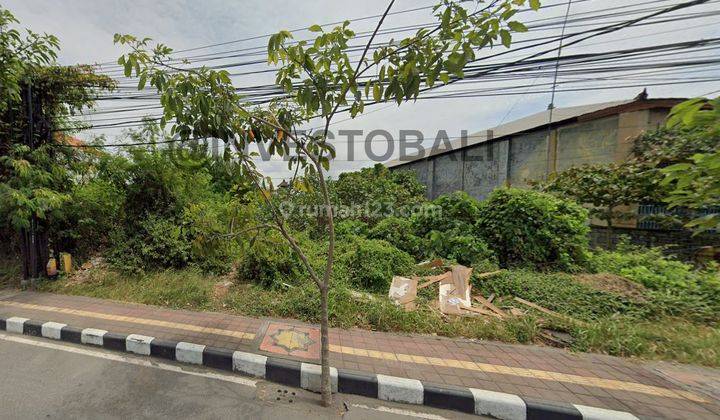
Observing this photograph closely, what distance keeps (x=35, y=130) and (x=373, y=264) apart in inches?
279

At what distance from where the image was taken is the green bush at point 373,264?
527 cm

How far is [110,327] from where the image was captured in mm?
3834

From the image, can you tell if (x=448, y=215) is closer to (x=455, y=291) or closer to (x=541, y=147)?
(x=455, y=291)

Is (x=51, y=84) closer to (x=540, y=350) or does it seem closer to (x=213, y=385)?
(x=213, y=385)

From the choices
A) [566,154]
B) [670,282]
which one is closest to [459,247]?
[670,282]

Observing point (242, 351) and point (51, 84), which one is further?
point (51, 84)

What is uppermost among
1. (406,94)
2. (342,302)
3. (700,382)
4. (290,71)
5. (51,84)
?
(51,84)

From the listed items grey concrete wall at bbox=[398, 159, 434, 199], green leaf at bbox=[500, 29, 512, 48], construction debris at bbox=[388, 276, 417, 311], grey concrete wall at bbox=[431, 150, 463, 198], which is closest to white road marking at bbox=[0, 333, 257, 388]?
construction debris at bbox=[388, 276, 417, 311]

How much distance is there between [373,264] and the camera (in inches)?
214

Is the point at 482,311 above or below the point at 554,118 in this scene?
below

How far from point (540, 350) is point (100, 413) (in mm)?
4439

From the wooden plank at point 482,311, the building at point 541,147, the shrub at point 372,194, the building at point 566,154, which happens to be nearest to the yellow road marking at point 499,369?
the wooden plank at point 482,311

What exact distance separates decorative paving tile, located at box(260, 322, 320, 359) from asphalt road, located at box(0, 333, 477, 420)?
394 millimetres

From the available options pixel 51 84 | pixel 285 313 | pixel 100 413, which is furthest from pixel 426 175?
pixel 100 413
